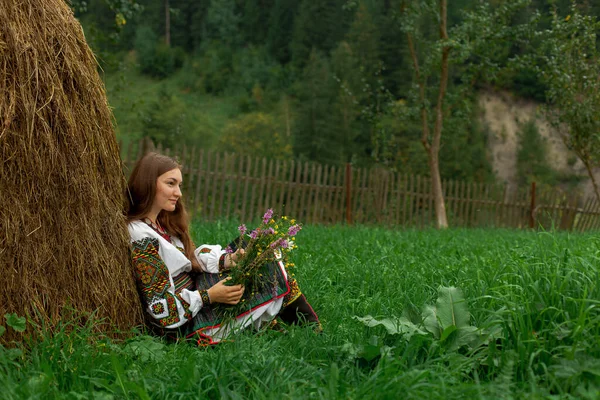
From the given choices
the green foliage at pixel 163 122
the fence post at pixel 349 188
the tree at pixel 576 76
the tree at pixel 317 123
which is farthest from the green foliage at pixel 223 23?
the fence post at pixel 349 188

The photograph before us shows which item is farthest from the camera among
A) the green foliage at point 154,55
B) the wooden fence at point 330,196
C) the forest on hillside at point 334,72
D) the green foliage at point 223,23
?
the green foliage at point 223,23

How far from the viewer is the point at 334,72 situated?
48906 millimetres

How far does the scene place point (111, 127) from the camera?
9.61 feet

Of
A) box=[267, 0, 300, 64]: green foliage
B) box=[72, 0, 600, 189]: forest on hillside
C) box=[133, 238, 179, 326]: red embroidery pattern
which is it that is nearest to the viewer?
box=[133, 238, 179, 326]: red embroidery pattern

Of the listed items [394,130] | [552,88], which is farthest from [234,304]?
[394,130]

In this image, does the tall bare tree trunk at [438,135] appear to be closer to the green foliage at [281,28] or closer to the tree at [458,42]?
the tree at [458,42]

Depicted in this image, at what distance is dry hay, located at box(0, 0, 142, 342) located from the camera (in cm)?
248

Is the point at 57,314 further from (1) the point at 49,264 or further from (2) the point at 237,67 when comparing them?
(2) the point at 237,67

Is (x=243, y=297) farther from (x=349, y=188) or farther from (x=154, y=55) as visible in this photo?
(x=154, y=55)

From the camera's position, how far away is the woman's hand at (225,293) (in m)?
3.02

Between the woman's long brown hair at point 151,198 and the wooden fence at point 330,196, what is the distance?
5483mm

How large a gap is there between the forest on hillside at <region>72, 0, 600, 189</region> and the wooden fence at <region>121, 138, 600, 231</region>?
1419 mm

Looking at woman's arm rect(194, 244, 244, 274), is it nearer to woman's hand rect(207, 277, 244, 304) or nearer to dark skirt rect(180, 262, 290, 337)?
dark skirt rect(180, 262, 290, 337)

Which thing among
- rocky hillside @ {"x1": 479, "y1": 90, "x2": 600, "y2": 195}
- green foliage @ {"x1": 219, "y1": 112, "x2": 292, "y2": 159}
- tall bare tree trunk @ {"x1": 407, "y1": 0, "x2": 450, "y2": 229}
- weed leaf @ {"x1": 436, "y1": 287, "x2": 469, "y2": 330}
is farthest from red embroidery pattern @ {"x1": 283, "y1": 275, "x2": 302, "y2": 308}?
rocky hillside @ {"x1": 479, "y1": 90, "x2": 600, "y2": 195}
